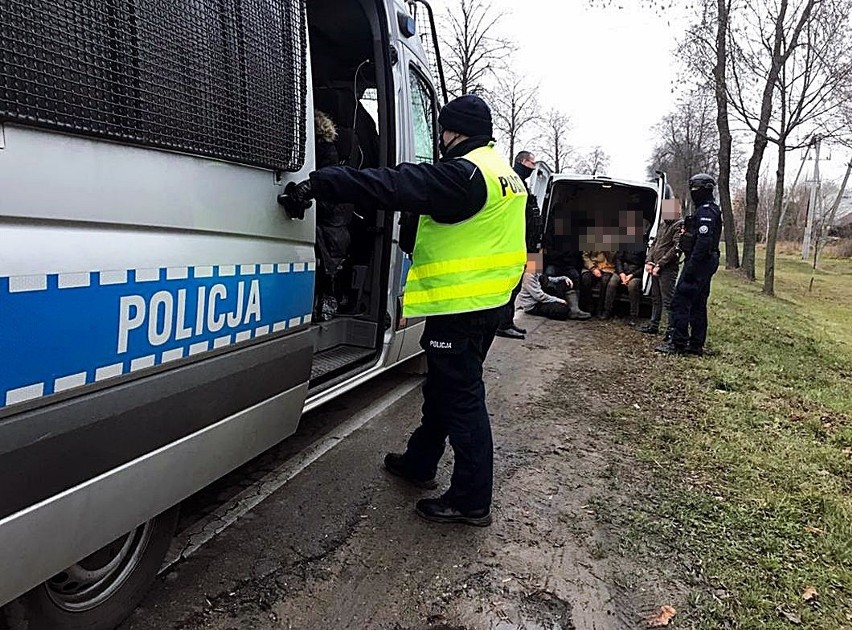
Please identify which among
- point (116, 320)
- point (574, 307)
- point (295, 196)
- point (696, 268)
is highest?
point (295, 196)

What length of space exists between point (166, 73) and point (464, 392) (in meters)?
1.89

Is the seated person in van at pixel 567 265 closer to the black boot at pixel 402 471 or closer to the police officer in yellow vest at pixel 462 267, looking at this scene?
the black boot at pixel 402 471

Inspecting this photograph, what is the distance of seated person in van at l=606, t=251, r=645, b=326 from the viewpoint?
9.75 m

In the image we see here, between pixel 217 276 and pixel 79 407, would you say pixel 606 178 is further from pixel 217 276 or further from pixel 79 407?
pixel 79 407

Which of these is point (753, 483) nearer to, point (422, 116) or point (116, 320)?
point (422, 116)

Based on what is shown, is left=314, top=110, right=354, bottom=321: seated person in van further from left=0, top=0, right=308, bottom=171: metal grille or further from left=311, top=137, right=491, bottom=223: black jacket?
left=0, top=0, right=308, bottom=171: metal grille

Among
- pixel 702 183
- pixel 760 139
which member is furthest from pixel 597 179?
Answer: pixel 760 139

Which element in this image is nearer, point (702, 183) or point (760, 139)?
point (702, 183)

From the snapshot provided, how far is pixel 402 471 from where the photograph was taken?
3734 mm

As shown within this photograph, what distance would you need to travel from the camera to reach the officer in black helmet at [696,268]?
7.15 m

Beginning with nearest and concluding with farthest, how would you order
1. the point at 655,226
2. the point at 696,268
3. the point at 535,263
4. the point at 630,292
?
the point at 696,268, the point at 655,226, the point at 535,263, the point at 630,292

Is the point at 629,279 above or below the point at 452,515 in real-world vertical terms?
above

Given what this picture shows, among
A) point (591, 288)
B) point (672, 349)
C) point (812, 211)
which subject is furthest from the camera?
point (812, 211)

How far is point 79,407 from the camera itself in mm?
1748
